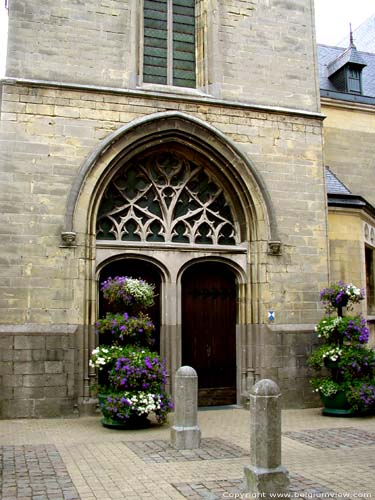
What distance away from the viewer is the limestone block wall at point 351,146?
1572cm

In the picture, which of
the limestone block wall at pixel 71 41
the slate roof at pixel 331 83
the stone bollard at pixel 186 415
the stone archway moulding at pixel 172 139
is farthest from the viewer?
the slate roof at pixel 331 83

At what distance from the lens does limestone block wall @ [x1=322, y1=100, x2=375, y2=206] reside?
51.6 feet

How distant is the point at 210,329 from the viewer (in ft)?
38.6

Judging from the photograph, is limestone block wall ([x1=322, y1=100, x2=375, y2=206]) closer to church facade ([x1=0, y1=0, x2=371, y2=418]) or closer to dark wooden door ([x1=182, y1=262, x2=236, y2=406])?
church facade ([x1=0, y1=0, x2=371, y2=418])

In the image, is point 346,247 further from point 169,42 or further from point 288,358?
point 169,42

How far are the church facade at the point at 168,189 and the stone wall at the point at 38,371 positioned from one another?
0.02 meters

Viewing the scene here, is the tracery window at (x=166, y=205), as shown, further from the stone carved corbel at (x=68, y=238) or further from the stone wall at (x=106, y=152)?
the stone carved corbel at (x=68, y=238)

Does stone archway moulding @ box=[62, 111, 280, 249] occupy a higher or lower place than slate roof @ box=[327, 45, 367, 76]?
lower

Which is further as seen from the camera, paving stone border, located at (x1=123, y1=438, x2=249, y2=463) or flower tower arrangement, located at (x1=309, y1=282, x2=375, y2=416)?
flower tower arrangement, located at (x1=309, y1=282, x2=375, y2=416)

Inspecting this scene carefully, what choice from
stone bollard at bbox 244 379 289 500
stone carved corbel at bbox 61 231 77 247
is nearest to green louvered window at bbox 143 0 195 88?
stone carved corbel at bbox 61 231 77 247

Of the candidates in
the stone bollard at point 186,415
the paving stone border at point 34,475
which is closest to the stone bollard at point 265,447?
the paving stone border at point 34,475

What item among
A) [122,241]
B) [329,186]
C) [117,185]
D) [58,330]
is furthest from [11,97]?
[329,186]

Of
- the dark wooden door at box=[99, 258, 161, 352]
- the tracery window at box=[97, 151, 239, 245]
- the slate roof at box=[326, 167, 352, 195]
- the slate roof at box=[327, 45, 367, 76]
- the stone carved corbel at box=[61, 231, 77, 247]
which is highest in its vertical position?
the slate roof at box=[327, 45, 367, 76]

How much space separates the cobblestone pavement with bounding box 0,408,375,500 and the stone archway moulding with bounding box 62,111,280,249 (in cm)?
352
